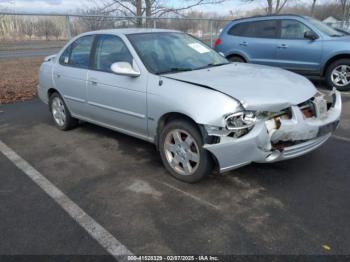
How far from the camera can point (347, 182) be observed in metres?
3.55

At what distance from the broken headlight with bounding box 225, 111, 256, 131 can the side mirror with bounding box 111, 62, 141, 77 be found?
1.39m

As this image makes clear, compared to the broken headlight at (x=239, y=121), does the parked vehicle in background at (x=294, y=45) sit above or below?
above

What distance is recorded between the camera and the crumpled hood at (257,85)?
10.6 ft

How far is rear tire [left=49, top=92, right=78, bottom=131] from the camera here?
221 inches

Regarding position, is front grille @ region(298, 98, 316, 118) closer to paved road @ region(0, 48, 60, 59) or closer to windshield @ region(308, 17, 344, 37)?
windshield @ region(308, 17, 344, 37)

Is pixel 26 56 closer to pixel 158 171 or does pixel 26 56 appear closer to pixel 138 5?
pixel 138 5

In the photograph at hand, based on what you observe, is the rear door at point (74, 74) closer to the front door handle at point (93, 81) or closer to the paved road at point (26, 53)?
the front door handle at point (93, 81)

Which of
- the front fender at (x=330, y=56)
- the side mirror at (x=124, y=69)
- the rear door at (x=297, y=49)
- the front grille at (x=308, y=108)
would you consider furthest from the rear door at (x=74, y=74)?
the front fender at (x=330, y=56)

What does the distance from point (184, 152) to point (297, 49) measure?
19.0ft

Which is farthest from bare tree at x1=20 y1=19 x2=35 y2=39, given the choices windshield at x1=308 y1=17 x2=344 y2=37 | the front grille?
the front grille

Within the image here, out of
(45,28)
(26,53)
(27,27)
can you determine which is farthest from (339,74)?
(26,53)

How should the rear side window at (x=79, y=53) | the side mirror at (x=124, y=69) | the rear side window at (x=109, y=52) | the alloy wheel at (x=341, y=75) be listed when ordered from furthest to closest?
the alloy wheel at (x=341, y=75)
the rear side window at (x=79, y=53)
the rear side window at (x=109, y=52)
the side mirror at (x=124, y=69)

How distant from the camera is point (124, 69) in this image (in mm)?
3934

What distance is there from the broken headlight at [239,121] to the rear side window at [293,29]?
594 centimetres
